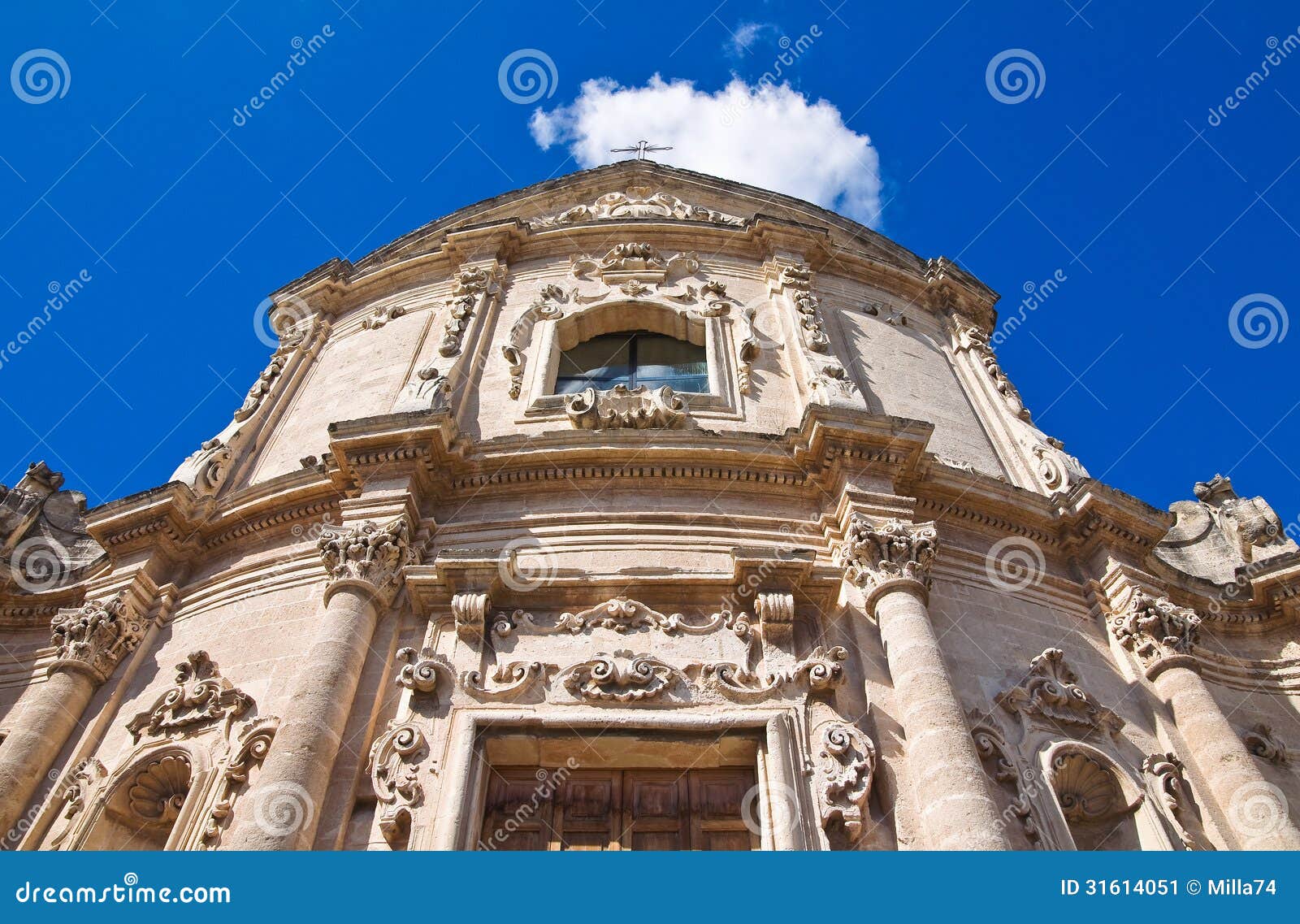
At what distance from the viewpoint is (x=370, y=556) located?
10.5m

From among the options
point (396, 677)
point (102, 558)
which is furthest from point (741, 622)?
point (102, 558)

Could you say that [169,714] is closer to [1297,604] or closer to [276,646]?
[276,646]

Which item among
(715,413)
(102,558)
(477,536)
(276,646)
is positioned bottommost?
(276,646)

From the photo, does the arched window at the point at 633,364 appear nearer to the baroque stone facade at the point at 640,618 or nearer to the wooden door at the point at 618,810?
the baroque stone facade at the point at 640,618

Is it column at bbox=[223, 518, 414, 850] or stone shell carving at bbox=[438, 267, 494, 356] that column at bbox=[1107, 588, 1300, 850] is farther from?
stone shell carving at bbox=[438, 267, 494, 356]

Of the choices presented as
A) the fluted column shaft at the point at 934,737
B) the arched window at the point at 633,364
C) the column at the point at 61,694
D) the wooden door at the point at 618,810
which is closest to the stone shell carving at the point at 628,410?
the arched window at the point at 633,364

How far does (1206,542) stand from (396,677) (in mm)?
13121

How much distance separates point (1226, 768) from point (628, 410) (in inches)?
293

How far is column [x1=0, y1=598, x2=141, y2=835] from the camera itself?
9984 millimetres

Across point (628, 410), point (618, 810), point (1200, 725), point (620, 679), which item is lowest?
point (618, 810)

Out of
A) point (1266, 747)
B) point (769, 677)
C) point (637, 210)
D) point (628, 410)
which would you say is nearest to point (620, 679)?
point (769, 677)

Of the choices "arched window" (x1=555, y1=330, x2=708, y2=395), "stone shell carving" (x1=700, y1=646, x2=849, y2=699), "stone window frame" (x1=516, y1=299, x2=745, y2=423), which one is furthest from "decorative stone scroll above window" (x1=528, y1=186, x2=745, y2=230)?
"stone shell carving" (x1=700, y1=646, x2=849, y2=699)

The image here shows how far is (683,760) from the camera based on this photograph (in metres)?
9.30

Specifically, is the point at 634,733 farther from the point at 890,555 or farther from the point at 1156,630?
the point at 1156,630
